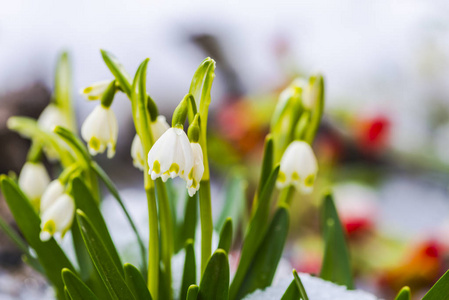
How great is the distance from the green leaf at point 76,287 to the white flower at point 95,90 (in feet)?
0.41

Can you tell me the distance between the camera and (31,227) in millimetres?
377

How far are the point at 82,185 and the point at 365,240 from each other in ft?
2.93

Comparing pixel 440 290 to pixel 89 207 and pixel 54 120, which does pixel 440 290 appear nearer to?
pixel 89 207

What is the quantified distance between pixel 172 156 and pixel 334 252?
9.0 inches

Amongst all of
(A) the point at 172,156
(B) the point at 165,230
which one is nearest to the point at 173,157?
(A) the point at 172,156

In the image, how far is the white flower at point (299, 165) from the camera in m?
0.39

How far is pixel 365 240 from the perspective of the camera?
1.12 meters

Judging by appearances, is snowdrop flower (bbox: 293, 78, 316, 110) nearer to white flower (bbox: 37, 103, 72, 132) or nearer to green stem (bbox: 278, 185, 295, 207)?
green stem (bbox: 278, 185, 295, 207)

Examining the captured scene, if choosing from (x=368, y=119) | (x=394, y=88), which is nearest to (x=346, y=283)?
(x=368, y=119)

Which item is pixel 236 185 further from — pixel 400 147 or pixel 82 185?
pixel 400 147

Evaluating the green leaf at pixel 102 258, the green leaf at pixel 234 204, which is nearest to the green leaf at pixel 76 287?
the green leaf at pixel 102 258

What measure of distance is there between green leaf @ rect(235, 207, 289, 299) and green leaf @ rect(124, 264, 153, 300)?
0.09 m

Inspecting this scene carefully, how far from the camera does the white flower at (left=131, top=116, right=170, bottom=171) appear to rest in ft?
1.10

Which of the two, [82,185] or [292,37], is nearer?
[82,185]
